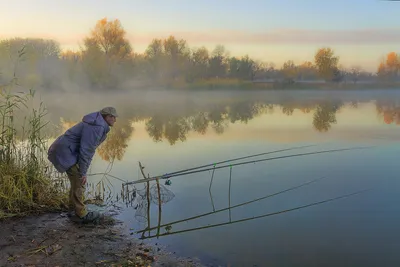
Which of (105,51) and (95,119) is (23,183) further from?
(105,51)

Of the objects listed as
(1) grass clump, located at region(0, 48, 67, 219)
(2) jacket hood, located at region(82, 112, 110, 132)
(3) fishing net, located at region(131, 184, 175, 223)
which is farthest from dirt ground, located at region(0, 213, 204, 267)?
(2) jacket hood, located at region(82, 112, 110, 132)

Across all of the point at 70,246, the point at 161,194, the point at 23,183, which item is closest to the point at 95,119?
the point at 70,246

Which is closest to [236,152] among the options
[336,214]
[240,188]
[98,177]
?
[240,188]

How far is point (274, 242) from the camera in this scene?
15.4 feet

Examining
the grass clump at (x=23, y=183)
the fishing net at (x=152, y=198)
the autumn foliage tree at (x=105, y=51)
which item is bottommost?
the fishing net at (x=152, y=198)

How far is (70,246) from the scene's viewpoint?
13.0ft

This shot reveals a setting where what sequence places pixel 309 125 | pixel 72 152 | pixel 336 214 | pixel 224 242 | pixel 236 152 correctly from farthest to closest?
pixel 309 125 → pixel 236 152 → pixel 336 214 → pixel 224 242 → pixel 72 152

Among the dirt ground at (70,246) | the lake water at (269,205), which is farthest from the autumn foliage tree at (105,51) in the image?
the dirt ground at (70,246)

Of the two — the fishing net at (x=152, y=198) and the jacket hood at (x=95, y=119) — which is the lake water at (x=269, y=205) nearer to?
the fishing net at (x=152, y=198)

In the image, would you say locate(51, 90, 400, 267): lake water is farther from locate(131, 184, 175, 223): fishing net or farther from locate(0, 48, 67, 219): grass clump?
locate(0, 48, 67, 219): grass clump

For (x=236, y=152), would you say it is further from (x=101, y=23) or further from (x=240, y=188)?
(x=101, y=23)

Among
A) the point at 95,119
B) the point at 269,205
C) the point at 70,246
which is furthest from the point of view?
the point at 269,205

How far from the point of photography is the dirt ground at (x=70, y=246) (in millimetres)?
3654

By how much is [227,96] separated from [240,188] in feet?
146
